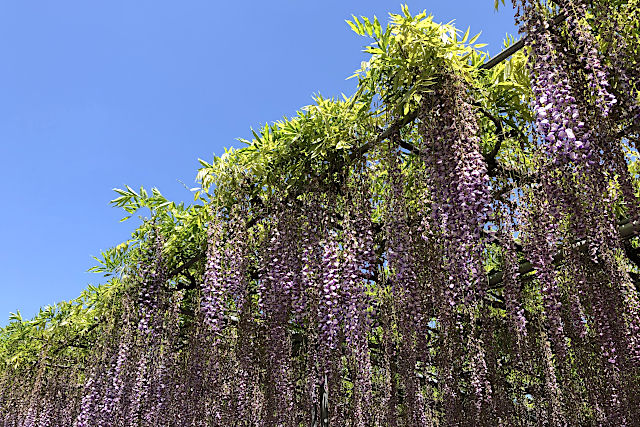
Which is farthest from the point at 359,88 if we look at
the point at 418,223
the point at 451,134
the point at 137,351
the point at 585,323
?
the point at 137,351

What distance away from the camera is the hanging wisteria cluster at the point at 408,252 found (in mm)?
3588

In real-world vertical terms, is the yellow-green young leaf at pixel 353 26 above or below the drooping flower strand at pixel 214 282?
above

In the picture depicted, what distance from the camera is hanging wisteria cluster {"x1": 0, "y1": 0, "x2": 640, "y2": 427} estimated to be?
3588 millimetres

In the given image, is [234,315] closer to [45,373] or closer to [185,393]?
[185,393]

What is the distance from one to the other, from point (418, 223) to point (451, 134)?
136 centimetres

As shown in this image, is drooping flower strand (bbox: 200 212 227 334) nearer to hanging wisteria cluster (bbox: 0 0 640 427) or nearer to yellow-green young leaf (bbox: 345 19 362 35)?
hanging wisteria cluster (bbox: 0 0 640 427)

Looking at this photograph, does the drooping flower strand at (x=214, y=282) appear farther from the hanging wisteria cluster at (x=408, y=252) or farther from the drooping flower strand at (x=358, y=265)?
the drooping flower strand at (x=358, y=265)

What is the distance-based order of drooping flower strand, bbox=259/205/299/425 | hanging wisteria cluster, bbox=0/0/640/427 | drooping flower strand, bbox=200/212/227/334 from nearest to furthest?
hanging wisteria cluster, bbox=0/0/640/427
drooping flower strand, bbox=259/205/299/425
drooping flower strand, bbox=200/212/227/334

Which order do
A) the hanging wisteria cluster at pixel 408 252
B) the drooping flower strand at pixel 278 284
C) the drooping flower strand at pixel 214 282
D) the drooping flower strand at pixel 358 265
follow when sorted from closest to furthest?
the hanging wisteria cluster at pixel 408 252, the drooping flower strand at pixel 358 265, the drooping flower strand at pixel 278 284, the drooping flower strand at pixel 214 282

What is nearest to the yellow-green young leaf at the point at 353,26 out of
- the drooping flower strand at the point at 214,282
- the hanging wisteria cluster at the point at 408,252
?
the hanging wisteria cluster at the point at 408,252

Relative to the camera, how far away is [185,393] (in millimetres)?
7207

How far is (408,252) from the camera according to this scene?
4.62 metres

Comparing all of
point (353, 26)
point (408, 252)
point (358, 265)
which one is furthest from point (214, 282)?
point (353, 26)

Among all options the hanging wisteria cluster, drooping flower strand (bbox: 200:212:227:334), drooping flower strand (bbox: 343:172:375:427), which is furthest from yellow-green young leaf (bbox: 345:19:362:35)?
drooping flower strand (bbox: 200:212:227:334)
